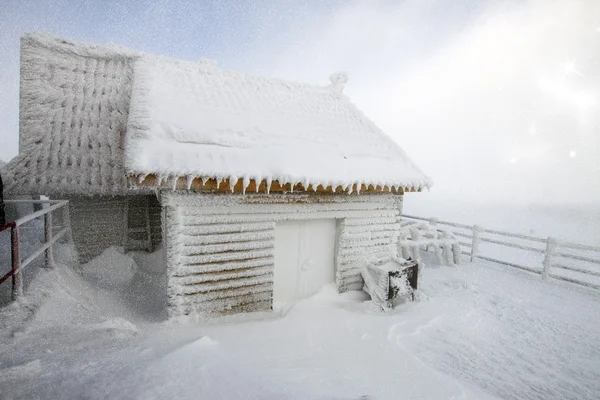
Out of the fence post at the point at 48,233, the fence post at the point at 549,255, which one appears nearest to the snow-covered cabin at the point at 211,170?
the fence post at the point at 48,233

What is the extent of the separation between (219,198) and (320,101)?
5.15 meters

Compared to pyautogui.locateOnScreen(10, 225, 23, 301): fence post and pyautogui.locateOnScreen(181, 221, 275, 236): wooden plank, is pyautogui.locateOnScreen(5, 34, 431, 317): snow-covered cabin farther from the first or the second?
pyautogui.locateOnScreen(10, 225, 23, 301): fence post

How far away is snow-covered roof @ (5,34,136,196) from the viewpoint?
22.7 feet

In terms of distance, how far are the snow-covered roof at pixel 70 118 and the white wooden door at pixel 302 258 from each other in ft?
14.0

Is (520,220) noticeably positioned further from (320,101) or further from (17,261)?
(17,261)

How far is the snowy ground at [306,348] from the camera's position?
2805 mm

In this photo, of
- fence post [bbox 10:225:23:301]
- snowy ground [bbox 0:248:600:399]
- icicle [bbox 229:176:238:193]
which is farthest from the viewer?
icicle [bbox 229:176:238:193]

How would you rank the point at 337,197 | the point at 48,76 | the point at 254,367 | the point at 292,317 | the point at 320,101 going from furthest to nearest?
1. the point at 320,101
2. the point at 48,76
3. the point at 337,197
4. the point at 292,317
5. the point at 254,367

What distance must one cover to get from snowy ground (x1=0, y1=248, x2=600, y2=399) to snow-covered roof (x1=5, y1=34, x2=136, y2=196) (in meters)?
2.41

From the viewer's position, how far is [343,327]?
17.4 feet

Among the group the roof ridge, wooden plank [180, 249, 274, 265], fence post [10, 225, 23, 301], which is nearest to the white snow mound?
fence post [10, 225, 23, 301]

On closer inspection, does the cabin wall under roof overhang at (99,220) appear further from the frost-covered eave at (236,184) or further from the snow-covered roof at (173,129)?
the frost-covered eave at (236,184)

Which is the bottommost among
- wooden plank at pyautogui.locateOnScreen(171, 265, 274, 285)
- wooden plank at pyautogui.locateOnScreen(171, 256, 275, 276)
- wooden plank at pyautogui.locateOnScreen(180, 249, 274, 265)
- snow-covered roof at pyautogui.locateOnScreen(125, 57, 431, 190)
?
wooden plank at pyautogui.locateOnScreen(171, 265, 274, 285)

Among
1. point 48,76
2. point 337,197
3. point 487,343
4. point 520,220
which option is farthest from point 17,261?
point 520,220
